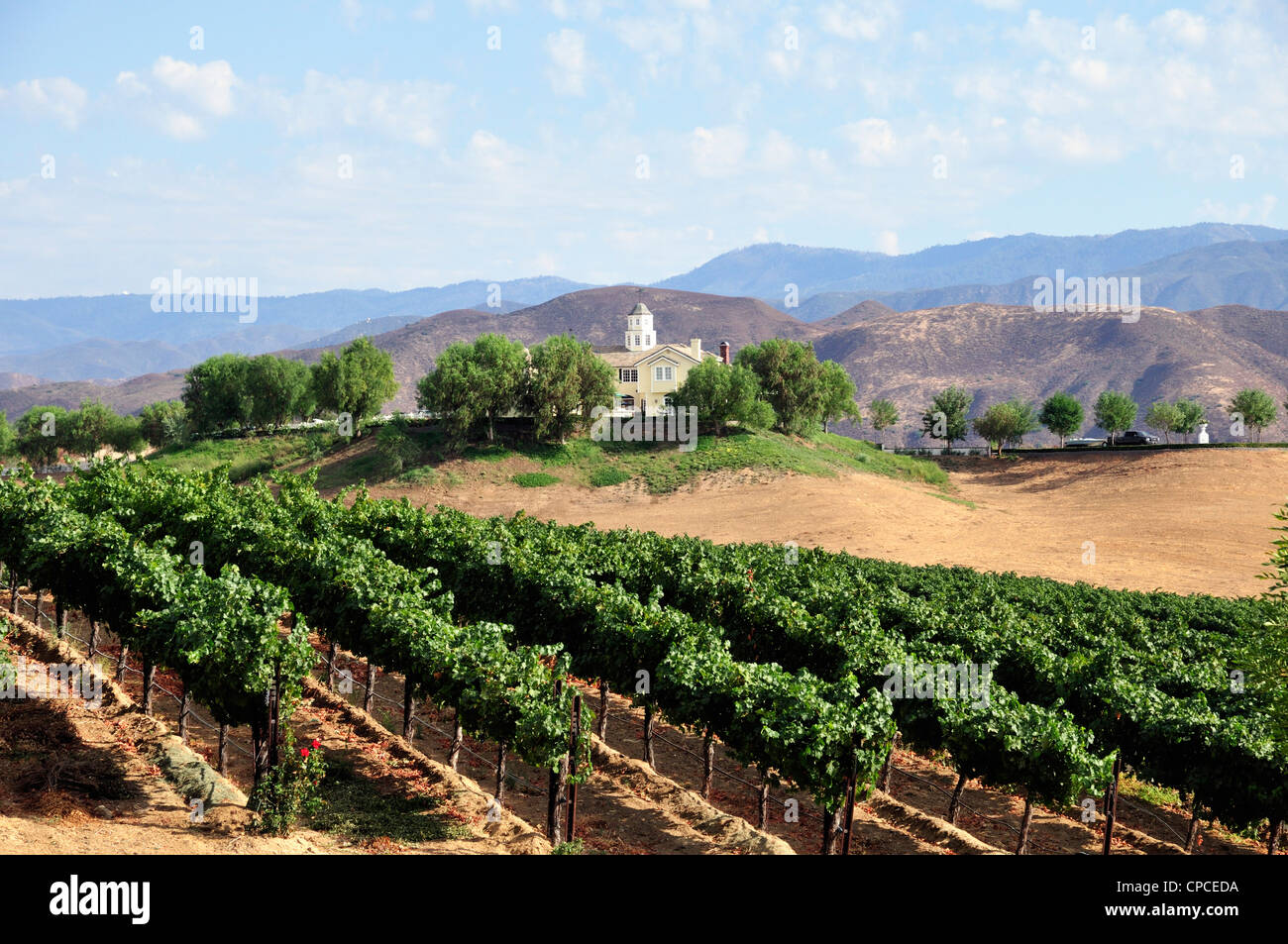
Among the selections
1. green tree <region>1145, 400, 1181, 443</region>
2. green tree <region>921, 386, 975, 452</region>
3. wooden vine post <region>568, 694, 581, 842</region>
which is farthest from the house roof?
wooden vine post <region>568, 694, 581, 842</region>

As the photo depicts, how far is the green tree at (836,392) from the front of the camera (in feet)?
299

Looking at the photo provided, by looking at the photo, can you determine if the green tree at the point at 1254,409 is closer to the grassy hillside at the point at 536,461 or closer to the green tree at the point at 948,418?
the green tree at the point at 948,418

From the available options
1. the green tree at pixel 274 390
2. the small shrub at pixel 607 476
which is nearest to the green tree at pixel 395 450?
the small shrub at pixel 607 476

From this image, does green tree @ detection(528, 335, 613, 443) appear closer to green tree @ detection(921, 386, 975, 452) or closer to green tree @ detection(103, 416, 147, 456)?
green tree @ detection(921, 386, 975, 452)

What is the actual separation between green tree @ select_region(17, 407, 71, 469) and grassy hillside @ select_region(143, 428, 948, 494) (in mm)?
25916

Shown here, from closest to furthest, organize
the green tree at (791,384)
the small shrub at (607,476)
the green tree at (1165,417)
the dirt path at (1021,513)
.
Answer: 1. the dirt path at (1021,513)
2. the small shrub at (607,476)
3. the green tree at (791,384)
4. the green tree at (1165,417)

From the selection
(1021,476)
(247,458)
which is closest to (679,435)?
(1021,476)

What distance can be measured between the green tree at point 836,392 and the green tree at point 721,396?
1101cm

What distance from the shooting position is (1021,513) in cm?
6969

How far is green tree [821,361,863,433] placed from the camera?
9100 cm

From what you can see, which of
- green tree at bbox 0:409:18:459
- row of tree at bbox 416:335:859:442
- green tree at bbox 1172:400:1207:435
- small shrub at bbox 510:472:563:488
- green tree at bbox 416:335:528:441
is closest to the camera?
small shrub at bbox 510:472:563:488

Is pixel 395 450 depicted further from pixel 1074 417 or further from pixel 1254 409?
pixel 1254 409

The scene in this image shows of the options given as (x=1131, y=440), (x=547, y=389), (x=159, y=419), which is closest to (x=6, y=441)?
(x=159, y=419)

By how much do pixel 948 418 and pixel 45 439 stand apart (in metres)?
106
